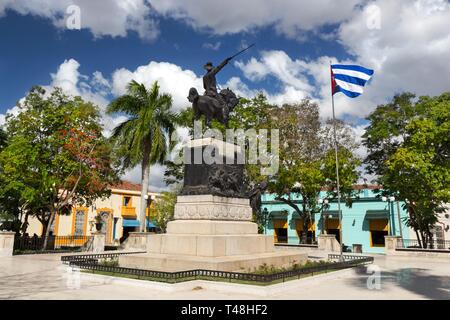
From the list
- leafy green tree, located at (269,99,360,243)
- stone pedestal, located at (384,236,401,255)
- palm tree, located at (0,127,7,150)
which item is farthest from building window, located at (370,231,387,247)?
palm tree, located at (0,127,7,150)

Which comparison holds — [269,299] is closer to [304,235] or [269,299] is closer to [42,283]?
[42,283]

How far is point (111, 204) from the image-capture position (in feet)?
152

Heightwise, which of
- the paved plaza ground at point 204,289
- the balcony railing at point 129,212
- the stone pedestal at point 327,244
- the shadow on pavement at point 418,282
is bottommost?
the shadow on pavement at point 418,282

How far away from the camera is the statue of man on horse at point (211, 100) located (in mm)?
14992

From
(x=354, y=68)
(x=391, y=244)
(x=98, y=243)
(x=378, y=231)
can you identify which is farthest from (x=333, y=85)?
(x=378, y=231)

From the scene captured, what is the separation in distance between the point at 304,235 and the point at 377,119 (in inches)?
403

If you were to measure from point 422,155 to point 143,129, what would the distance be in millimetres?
17727

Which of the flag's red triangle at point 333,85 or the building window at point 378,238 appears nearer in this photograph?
the flag's red triangle at point 333,85

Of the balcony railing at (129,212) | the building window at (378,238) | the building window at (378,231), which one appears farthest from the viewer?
the balcony railing at (129,212)

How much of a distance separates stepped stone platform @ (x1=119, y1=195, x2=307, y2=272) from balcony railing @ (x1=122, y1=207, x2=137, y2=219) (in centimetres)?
3589

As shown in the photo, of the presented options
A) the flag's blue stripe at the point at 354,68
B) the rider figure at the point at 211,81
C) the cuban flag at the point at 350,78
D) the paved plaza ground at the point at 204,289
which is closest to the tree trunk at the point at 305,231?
the cuban flag at the point at 350,78

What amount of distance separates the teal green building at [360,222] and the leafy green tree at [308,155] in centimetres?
612

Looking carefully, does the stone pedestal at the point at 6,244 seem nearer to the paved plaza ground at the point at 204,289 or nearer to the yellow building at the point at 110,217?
the paved plaza ground at the point at 204,289
